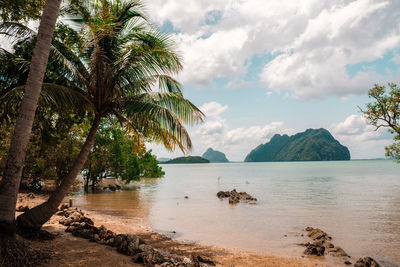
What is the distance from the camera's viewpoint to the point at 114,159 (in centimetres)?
2583

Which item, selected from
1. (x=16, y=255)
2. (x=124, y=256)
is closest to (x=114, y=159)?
(x=124, y=256)

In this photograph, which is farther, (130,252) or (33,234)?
(33,234)

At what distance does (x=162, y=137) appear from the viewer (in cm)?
819

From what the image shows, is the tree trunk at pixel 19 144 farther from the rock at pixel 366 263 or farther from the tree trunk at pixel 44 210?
the rock at pixel 366 263

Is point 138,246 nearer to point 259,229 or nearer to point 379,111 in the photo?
point 259,229

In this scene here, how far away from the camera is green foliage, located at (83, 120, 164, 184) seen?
2402 cm

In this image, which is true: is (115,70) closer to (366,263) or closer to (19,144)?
(19,144)

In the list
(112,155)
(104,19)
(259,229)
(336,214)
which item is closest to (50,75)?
(104,19)

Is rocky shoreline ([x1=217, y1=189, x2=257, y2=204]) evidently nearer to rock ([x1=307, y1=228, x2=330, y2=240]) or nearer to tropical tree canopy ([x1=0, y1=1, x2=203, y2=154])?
rock ([x1=307, y1=228, x2=330, y2=240])

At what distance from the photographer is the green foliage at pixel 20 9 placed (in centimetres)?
703

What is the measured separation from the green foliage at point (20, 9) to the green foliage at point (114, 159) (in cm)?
1454

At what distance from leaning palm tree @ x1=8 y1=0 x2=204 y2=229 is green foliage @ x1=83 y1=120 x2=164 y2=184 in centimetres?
1422

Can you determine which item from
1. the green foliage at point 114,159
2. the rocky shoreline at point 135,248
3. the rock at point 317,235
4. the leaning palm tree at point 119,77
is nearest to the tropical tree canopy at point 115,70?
the leaning palm tree at point 119,77

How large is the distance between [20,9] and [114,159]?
1953cm
